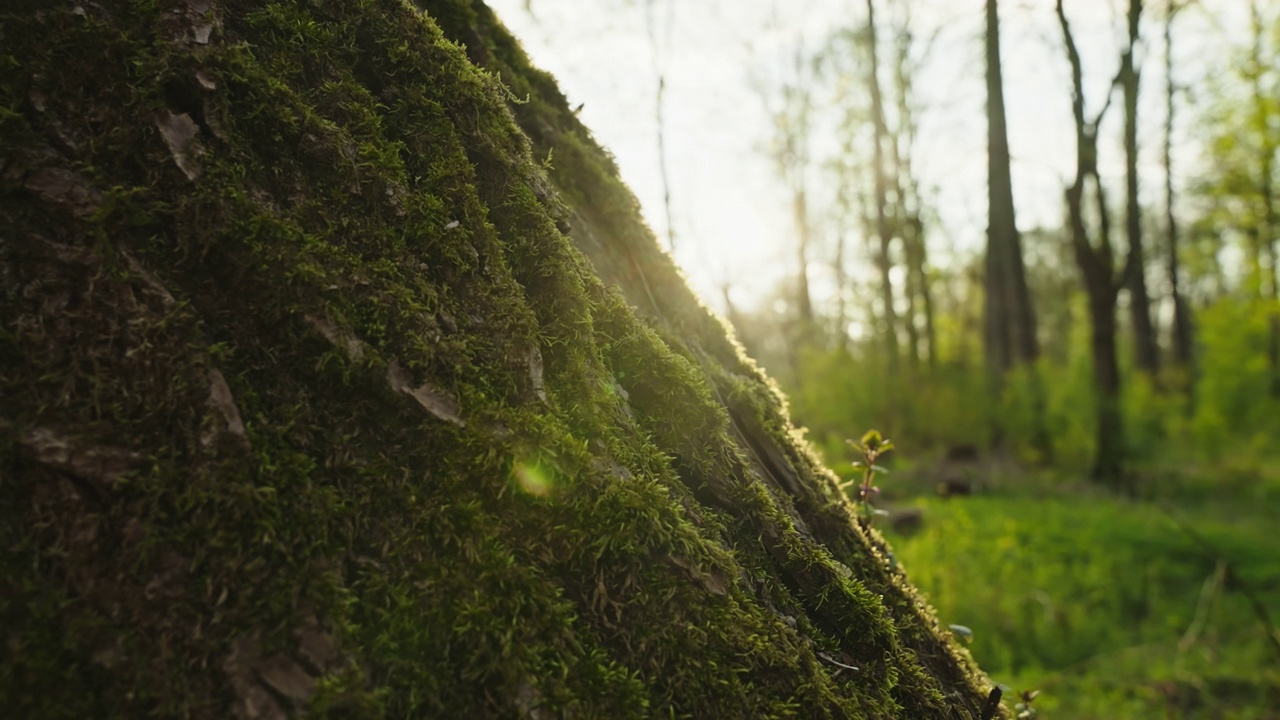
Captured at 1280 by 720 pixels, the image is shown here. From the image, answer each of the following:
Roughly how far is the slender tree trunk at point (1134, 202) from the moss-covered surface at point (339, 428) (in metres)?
13.6

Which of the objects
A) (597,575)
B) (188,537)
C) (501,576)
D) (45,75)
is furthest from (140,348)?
(597,575)

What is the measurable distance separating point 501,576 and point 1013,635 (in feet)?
20.6

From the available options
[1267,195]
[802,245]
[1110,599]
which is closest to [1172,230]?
[1267,195]

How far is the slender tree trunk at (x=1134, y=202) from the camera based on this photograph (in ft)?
40.7

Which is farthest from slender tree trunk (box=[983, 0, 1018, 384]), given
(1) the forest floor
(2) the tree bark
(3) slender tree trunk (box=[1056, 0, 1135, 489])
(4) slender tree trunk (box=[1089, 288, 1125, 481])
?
(1) the forest floor

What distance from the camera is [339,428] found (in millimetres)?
1466

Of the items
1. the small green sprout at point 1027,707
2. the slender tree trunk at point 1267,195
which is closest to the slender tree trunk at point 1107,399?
the slender tree trunk at point 1267,195

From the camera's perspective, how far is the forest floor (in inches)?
201

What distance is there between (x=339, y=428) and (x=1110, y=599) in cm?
794

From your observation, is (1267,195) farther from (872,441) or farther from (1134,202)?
(872,441)

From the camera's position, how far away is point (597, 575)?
4.99 ft

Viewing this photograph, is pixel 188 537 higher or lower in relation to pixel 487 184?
lower

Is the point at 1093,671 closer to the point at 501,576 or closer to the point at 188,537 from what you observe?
the point at 501,576

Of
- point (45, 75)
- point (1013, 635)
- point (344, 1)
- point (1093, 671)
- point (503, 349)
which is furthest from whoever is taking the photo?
point (1013, 635)
